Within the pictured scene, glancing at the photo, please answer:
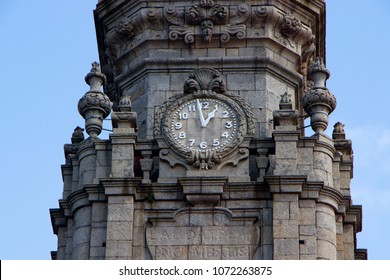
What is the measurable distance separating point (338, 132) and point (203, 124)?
3934 millimetres

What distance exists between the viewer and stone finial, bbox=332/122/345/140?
204 feet

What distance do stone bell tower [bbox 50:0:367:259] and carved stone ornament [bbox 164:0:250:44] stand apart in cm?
3

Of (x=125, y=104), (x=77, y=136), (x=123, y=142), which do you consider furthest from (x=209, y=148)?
(x=77, y=136)

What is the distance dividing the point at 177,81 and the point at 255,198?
4.58 meters

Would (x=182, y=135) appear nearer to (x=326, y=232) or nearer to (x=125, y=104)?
(x=125, y=104)

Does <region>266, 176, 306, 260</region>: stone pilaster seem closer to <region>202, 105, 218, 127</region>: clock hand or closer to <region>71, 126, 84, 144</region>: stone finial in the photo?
<region>202, 105, 218, 127</region>: clock hand

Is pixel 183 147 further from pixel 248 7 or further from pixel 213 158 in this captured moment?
pixel 248 7


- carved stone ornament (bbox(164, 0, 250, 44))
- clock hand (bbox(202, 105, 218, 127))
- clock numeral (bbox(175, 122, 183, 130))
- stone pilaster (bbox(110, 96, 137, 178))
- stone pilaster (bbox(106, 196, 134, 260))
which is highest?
carved stone ornament (bbox(164, 0, 250, 44))

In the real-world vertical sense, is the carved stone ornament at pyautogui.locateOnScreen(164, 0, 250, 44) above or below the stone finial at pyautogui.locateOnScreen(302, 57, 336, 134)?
above

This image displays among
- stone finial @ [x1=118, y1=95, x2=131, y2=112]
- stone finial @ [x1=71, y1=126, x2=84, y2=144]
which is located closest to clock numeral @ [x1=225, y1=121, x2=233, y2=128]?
stone finial @ [x1=118, y1=95, x2=131, y2=112]

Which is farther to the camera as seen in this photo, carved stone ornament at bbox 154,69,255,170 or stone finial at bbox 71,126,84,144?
stone finial at bbox 71,126,84,144

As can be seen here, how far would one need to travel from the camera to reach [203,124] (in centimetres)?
6084

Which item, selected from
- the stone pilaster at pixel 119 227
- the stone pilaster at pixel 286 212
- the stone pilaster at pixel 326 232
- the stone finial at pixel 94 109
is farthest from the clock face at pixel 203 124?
the stone pilaster at pixel 326 232

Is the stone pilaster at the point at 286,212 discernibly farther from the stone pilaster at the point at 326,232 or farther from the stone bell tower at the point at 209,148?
the stone pilaster at the point at 326,232
